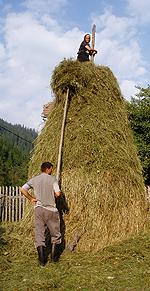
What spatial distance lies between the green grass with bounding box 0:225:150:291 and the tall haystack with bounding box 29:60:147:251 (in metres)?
0.52

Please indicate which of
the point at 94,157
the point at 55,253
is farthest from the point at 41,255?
the point at 94,157

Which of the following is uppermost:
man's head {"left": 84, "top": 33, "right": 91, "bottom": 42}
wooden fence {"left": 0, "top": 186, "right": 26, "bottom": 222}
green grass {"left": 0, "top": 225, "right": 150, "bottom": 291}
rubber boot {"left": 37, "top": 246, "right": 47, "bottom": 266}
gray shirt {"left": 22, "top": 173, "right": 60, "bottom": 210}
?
man's head {"left": 84, "top": 33, "right": 91, "bottom": 42}

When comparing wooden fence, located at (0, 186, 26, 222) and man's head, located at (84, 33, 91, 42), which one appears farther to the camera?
wooden fence, located at (0, 186, 26, 222)

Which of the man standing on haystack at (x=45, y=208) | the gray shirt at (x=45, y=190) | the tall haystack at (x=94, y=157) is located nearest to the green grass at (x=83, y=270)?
the man standing on haystack at (x=45, y=208)

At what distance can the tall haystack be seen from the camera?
862cm

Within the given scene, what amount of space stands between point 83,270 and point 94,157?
2840 mm

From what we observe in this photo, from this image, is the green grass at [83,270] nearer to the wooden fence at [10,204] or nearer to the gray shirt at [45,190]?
the gray shirt at [45,190]

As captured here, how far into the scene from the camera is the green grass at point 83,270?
6.04 meters

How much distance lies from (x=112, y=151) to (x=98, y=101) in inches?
52.2

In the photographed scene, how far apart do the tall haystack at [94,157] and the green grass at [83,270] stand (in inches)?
20.6

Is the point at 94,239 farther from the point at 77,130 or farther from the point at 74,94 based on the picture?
the point at 74,94

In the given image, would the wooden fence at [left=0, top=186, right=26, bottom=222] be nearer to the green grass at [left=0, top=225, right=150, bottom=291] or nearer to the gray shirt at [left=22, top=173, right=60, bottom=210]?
the green grass at [left=0, top=225, right=150, bottom=291]

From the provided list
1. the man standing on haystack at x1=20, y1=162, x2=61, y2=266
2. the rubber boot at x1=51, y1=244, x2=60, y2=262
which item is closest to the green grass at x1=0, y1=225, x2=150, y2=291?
the rubber boot at x1=51, y1=244, x2=60, y2=262

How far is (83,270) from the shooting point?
6891mm
